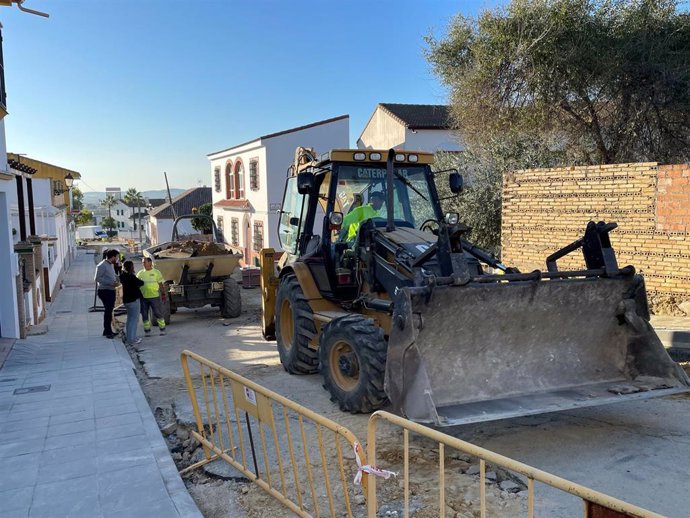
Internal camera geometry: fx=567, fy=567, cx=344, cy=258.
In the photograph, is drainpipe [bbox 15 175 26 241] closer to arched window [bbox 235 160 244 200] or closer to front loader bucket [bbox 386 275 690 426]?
front loader bucket [bbox 386 275 690 426]

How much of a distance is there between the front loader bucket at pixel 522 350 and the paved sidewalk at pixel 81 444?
1.98 metres

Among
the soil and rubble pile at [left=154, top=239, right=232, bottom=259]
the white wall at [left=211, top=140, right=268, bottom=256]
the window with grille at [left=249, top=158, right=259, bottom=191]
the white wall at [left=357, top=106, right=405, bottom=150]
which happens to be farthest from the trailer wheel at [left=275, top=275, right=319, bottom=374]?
the white wall at [left=357, top=106, right=405, bottom=150]

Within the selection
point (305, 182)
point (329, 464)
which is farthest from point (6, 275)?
point (329, 464)

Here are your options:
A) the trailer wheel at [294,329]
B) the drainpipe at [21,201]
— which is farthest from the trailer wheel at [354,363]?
the drainpipe at [21,201]

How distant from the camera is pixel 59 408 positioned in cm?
588

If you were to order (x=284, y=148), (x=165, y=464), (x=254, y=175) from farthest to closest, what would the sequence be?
(x=254, y=175)
(x=284, y=148)
(x=165, y=464)

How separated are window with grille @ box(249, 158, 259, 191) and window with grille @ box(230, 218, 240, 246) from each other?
3167 millimetres

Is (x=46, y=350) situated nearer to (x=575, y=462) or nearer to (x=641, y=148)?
(x=575, y=462)

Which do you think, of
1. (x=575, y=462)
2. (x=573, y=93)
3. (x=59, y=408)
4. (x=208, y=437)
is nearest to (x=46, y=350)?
(x=59, y=408)

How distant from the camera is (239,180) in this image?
26.2 metres

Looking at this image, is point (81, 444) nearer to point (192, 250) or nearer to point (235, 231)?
point (192, 250)

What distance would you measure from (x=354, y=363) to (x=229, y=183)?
23.4 m

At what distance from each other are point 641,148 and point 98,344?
1249 centimetres

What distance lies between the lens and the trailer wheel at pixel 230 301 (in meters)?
11.8
